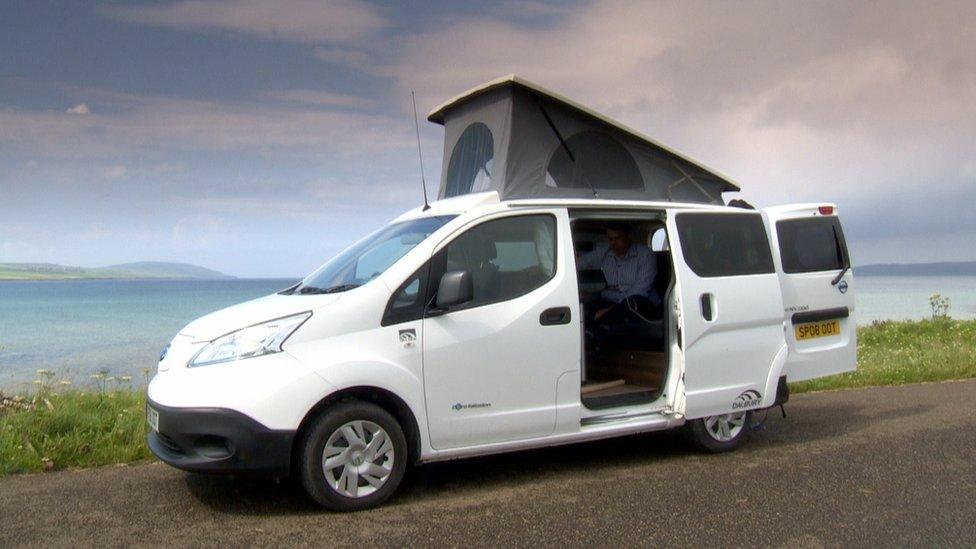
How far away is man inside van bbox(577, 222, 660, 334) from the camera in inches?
285

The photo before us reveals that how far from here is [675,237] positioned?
22.0 ft

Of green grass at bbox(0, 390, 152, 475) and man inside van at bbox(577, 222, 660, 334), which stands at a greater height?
man inside van at bbox(577, 222, 660, 334)

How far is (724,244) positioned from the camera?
6957mm

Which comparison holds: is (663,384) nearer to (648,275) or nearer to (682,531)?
(648,275)

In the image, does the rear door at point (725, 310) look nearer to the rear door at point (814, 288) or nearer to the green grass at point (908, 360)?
the rear door at point (814, 288)

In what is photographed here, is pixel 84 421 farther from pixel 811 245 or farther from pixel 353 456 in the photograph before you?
pixel 811 245

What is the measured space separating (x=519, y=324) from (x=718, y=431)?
226 cm

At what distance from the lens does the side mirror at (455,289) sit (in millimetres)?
5266

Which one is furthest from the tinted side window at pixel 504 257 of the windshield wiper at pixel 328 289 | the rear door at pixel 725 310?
the rear door at pixel 725 310

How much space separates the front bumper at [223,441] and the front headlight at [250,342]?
1.11ft

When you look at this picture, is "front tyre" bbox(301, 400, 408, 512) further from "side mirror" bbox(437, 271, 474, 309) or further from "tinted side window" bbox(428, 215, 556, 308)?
"tinted side window" bbox(428, 215, 556, 308)

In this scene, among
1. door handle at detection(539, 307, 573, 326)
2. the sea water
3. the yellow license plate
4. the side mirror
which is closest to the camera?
the side mirror

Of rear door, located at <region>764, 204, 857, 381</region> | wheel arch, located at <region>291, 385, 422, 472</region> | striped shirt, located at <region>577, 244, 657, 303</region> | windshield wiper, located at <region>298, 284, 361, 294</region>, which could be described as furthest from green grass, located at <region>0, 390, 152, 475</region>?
rear door, located at <region>764, 204, 857, 381</region>

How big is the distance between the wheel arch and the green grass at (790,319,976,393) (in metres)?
6.37
